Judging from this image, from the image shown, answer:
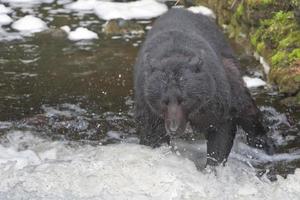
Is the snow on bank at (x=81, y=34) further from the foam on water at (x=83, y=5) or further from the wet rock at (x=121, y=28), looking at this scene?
the foam on water at (x=83, y=5)

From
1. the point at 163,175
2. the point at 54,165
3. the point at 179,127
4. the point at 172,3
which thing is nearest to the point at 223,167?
the point at 163,175

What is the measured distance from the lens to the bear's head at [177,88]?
5.97m

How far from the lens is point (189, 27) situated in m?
7.45

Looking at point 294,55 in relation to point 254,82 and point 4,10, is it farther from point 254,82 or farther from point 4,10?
point 4,10

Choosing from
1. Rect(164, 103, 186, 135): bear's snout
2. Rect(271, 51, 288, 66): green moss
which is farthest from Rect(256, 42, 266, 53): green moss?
Rect(164, 103, 186, 135): bear's snout

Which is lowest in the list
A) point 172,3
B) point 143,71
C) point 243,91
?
point 172,3

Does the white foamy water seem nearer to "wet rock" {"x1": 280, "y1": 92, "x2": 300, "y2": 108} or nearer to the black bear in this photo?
the black bear

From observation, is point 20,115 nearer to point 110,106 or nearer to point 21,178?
point 110,106

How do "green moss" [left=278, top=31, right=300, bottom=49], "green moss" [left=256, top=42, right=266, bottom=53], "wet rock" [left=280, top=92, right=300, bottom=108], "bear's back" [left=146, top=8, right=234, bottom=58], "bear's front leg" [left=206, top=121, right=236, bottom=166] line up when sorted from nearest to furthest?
"bear's front leg" [left=206, top=121, right=236, bottom=166]
"bear's back" [left=146, top=8, right=234, bottom=58]
"wet rock" [left=280, top=92, right=300, bottom=108]
"green moss" [left=278, top=31, right=300, bottom=49]
"green moss" [left=256, top=42, right=266, bottom=53]

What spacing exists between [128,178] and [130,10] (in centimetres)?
772

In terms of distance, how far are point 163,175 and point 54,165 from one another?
1.31 metres

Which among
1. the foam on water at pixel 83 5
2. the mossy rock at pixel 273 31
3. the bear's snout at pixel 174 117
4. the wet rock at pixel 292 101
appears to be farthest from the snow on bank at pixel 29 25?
the bear's snout at pixel 174 117

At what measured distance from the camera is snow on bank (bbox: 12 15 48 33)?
12945 mm

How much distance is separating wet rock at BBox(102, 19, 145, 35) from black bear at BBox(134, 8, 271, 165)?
15.4 feet
